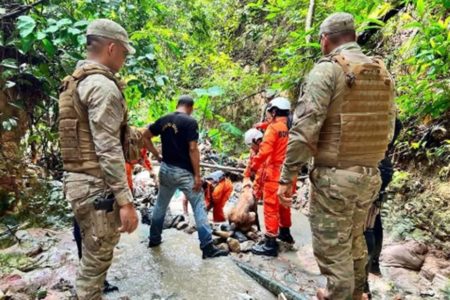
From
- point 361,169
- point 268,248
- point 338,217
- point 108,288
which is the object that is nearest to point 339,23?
point 361,169

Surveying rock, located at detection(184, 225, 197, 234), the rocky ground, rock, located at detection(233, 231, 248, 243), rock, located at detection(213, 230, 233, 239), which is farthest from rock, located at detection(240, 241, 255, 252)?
rock, located at detection(184, 225, 197, 234)

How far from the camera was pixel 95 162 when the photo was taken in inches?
105

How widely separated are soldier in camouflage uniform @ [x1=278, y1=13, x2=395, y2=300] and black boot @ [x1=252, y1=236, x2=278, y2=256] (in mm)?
1753

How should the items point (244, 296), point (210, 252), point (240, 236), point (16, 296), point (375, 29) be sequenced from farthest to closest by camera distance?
point (375, 29), point (240, 236), point (210, 252), point (244, 296), point (16, 296)

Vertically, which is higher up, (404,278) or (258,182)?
(258,182)

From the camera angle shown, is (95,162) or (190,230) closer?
(95,162)

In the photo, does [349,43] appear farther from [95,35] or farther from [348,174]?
[95,35]

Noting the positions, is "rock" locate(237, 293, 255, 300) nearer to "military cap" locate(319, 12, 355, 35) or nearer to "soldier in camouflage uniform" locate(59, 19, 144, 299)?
"soldier in camouflage uniform" locate(59, 19, 144, 299)

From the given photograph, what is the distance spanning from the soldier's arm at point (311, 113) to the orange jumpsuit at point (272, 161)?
1759 millimetres

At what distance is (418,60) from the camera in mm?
4566

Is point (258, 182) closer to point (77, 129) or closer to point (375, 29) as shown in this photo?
point (77, 129)

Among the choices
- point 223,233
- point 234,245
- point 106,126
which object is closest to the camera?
point 106,126

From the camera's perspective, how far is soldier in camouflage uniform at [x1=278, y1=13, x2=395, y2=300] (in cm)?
273

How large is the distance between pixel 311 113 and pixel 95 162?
1623mm
